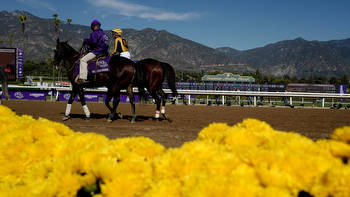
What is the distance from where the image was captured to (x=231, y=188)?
3.92ft

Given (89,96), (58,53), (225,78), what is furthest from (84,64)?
(225,78)

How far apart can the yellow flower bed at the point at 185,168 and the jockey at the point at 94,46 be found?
6373 mm

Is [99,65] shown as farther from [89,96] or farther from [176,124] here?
[89,96]

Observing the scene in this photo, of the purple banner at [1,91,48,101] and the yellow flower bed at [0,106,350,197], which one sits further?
the purple banner at [1,91,48,101]

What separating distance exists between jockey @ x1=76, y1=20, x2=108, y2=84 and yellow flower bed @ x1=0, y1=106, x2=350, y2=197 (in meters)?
6.37

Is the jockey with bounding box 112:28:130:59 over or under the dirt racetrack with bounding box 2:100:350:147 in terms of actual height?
over

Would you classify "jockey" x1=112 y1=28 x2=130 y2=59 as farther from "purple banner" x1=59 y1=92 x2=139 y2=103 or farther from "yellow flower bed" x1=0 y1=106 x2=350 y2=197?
"purple banner" x1=59 y1=92 x2=139 y2=103

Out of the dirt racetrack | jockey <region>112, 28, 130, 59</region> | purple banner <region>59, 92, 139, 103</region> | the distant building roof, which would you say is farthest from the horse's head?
the distant building roof

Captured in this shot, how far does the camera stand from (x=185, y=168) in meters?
1.52

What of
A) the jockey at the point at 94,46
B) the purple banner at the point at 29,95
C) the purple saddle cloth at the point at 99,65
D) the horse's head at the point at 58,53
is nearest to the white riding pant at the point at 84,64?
the jockey at the point at 94,46

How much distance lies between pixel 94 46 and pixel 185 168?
7.72 m

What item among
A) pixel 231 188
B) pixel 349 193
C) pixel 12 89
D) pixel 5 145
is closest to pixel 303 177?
pixel 349 193

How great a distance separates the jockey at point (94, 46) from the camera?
27.3 ft

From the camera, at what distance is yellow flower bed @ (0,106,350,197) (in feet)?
4.25
